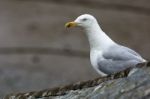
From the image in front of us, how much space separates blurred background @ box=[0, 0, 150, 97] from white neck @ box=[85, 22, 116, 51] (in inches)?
128

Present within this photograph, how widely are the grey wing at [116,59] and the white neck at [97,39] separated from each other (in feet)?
0.23

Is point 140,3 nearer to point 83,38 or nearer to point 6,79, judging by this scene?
point 83,38

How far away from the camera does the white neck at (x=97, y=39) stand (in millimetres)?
4492

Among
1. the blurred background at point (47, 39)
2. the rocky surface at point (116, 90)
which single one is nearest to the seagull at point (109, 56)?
the rocky surface at point (116, 90)

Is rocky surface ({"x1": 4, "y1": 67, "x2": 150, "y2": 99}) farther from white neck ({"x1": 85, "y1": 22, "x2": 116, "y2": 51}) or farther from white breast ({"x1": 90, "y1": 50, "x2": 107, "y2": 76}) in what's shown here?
white neck ({"x1": 85, "y1": 22, "x2": 116, "y2": 51})

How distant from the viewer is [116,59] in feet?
14.4

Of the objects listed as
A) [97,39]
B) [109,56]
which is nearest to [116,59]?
Answer: [109,56]

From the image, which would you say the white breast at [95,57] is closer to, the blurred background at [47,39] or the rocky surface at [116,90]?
the rocky surface at [116,90]

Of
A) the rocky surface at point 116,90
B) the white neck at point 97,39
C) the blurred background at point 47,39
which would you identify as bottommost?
the rocky surface at point 116,90

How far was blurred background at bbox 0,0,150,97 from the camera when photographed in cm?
792

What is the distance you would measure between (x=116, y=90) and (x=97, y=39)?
147 cm

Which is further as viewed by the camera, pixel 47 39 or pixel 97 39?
pixel 47 39

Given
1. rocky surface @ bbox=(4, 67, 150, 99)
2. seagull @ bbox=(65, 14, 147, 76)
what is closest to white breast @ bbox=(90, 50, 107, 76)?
seagull @ bbox=(65, 14, 147, 76)

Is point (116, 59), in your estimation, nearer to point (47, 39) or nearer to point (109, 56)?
point (109, 56)
